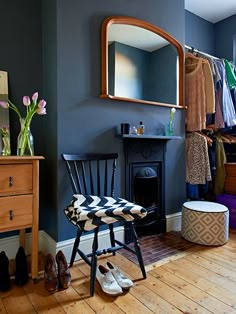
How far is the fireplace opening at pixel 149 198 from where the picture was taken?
7.45 feet

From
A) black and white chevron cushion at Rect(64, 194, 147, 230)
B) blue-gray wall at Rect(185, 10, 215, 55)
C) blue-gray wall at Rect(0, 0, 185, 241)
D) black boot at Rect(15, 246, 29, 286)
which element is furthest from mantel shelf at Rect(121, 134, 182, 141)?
blue-gray wall at Rect(185, 10, 215, 55)

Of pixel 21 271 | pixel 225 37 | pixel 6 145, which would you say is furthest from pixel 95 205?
pixel 225 37

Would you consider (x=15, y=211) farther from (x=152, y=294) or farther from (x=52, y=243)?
(x=152, y=294)

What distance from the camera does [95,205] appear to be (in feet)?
5.13

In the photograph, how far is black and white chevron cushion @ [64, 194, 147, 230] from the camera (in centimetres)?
139

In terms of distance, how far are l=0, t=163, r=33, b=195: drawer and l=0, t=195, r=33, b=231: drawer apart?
0.04 metres

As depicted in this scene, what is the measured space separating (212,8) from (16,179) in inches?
129

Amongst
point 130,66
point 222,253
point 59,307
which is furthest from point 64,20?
point 222,253

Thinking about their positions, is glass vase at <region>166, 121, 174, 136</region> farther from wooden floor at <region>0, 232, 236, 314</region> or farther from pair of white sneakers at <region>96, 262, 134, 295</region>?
pair of white sneakers at <region>96, 262, 134, 295</region>

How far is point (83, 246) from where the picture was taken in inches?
74.1

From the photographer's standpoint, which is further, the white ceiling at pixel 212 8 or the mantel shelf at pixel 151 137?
the white ceiling at pixel 212 8

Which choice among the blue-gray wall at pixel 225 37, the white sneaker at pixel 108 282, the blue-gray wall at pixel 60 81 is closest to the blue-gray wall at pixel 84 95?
the blue-gray wall at pixel 60 81

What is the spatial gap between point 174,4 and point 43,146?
6.50ft

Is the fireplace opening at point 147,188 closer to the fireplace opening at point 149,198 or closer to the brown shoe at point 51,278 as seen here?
the fireplace opening at point 149,198
